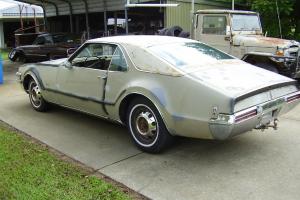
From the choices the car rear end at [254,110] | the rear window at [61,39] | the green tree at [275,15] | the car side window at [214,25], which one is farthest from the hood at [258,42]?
the rear window at [61,39]

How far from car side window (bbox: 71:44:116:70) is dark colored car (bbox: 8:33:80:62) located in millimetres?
8752

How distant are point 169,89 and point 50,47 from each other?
11.2 metres

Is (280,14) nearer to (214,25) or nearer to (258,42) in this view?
(214,25)

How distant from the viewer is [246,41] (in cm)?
914

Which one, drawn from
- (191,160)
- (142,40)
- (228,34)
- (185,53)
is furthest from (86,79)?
(228,34)

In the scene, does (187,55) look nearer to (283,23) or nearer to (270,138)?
(270,138)

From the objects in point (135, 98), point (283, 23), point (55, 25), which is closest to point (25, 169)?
point (135, 98)

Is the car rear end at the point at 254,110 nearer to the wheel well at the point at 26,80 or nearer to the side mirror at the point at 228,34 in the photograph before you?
the wheel well at the point at 26,80

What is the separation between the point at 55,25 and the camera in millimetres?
22656

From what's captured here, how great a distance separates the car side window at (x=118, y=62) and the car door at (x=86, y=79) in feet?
0.33

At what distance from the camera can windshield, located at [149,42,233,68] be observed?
4895mm

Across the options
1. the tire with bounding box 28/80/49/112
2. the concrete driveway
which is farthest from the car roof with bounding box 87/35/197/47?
the tire with bounding box 28/80/49/112

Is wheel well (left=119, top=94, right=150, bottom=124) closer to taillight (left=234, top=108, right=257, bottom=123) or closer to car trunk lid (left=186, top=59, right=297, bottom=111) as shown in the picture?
car trunk lid (left=186, top=59, right=297, bottom=111)

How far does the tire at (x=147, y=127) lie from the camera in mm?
4711
